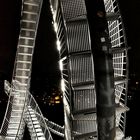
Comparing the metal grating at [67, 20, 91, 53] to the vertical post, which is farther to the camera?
Answer: the metal grating at [67, 20, 91, 53]

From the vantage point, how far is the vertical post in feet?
13.6

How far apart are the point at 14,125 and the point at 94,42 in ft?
38.0

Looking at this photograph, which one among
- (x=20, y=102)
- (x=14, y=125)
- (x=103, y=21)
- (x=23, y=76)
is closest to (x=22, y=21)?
(x=23, y=76)

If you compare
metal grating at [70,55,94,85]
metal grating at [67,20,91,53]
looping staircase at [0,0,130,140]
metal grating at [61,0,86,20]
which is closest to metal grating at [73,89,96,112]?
looping staircase at [0,0,130,140]

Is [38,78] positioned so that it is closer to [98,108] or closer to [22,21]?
[22,21]

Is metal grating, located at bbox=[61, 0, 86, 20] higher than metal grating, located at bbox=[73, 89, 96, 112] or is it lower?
higher

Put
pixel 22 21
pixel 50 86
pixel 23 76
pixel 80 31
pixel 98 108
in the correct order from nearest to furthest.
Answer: pixel 98 108 → pixel 80 31 → pixel 22 21 → pixel 23 76 → pixel 50 86

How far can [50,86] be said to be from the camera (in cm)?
9344

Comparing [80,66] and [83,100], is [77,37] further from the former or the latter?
[83,100]

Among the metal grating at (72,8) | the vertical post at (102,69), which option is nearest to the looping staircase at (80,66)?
the metal grating at (72,8)

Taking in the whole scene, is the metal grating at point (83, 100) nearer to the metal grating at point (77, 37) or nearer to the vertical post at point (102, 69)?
the metal grating at point (77, 37)

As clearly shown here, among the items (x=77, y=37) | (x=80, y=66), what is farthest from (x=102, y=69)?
(x=77, y=37)

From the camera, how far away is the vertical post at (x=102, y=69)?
4152mm

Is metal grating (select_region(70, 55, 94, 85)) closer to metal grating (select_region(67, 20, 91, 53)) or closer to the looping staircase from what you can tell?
the looping staircase
